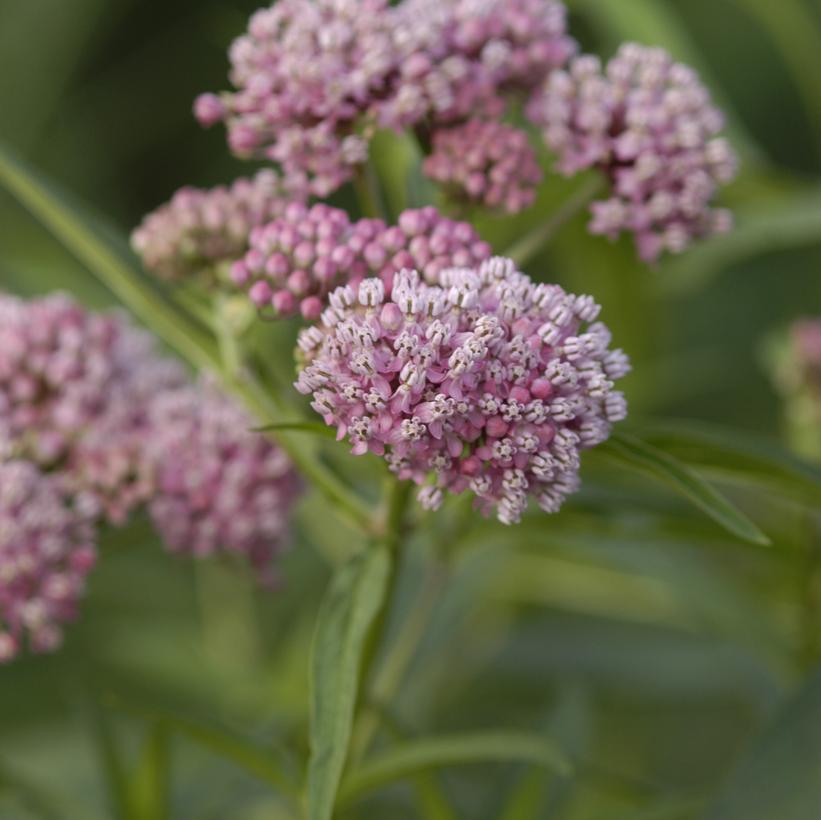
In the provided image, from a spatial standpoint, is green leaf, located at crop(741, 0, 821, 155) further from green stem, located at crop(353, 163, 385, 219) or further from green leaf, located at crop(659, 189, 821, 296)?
green stem, located at crop(353, 163, 385, 219)

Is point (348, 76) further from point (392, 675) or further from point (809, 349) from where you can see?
point (809, 349)

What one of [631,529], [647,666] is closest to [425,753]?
[631,529]

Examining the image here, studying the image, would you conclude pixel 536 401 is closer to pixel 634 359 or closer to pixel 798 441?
pixel 798 441

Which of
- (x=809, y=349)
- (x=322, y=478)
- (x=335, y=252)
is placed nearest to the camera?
(x=335, y=252)

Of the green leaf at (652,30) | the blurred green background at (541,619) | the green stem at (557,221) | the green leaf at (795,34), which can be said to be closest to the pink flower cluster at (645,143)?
the green stem at (557,221)

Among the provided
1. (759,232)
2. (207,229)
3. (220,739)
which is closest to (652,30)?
(759,232)

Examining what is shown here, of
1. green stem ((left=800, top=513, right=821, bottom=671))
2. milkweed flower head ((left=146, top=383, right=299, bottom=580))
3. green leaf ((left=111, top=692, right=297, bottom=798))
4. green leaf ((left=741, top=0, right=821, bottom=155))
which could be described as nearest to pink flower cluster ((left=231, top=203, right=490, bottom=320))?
milkweed flower head ((left=146, top=383, right=299, bottom=580))
